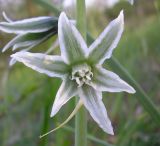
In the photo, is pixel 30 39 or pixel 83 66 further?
pixel 30 39

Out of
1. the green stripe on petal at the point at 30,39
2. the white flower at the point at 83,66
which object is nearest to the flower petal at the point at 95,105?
the white flower at the point at 83,66

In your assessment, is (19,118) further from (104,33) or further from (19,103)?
(104,33)

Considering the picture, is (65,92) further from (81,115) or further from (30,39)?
(30,39)

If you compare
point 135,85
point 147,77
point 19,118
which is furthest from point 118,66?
point 147,77

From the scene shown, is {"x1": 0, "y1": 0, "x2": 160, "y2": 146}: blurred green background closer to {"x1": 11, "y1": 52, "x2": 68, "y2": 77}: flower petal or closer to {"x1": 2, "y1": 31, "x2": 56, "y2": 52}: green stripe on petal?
{"x1": 2, "y1": 31, "x2": 56, "y2": 52}: green stripe on petal

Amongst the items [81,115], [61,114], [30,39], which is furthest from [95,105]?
[61,114]

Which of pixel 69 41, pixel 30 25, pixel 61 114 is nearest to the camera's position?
pixel 69 41

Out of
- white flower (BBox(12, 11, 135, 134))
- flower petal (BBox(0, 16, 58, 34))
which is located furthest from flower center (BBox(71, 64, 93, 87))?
flower petal (BBox(0, 16, 58, 34))
